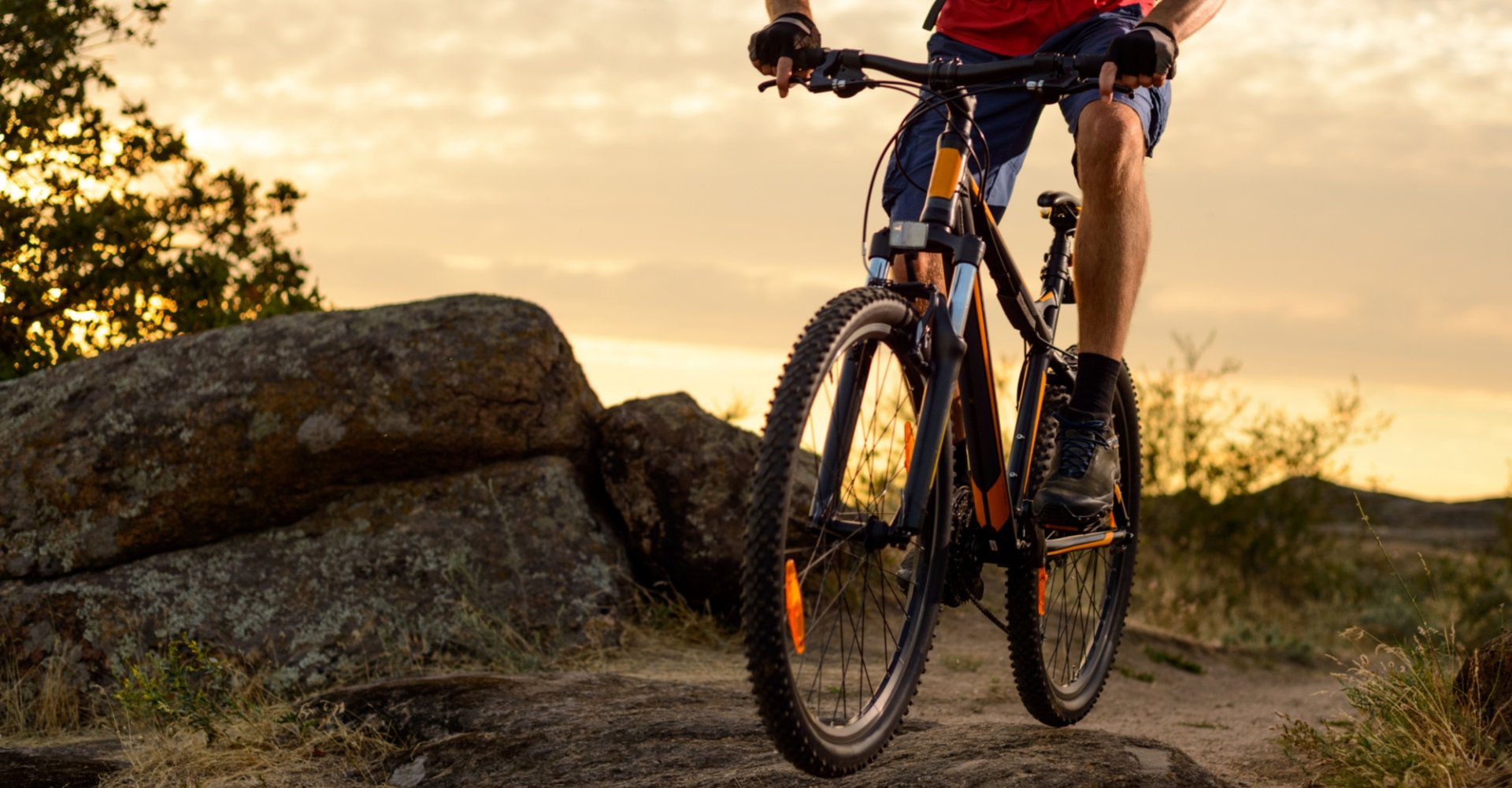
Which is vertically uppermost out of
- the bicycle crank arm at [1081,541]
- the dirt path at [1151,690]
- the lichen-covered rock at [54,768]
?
Answer: the bicycle crank arm at [1081,541]

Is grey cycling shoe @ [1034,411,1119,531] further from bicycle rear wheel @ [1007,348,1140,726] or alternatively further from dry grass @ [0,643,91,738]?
dry grass @ [0,643,91,738]

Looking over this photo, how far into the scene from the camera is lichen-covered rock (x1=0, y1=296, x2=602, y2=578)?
5766mm

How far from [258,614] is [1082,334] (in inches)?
143

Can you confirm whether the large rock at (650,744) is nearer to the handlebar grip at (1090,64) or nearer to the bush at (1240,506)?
the handlebar grip at (1090,64)

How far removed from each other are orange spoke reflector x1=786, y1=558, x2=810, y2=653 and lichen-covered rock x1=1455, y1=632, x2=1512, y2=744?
2.04 meters

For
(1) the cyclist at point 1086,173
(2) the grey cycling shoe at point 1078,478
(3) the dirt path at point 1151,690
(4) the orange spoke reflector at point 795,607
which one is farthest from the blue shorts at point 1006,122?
(3) the dirt path at point 1151,690

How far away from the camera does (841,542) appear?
278 centimetres

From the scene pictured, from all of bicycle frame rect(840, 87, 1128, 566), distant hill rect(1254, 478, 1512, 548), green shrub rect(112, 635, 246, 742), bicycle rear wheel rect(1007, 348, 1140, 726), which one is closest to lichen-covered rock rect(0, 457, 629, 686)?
green shrub rect(112, 635, 246, 742)

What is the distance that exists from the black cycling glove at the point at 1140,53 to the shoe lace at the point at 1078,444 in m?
0.94

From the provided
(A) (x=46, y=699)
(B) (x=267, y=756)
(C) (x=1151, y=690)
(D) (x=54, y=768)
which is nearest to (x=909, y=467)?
(B) (x=267, y=756)

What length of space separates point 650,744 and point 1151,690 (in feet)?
12.5

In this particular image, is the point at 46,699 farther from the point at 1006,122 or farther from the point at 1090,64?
the point at 1090,64

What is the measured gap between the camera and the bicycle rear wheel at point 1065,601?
143 inches

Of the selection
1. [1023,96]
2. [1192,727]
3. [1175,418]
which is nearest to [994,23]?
[1023,96]
